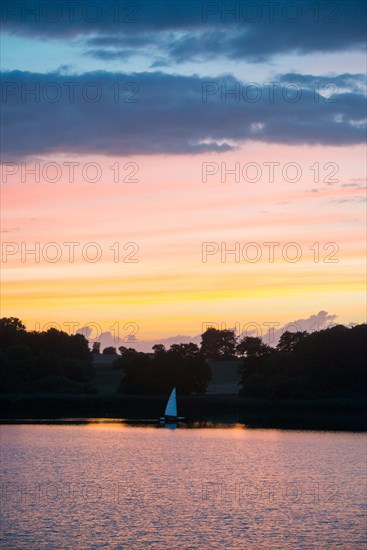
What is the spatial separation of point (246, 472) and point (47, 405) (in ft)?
276

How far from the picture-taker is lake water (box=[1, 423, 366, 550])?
52062 millimetres

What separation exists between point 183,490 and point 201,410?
93.8 meters

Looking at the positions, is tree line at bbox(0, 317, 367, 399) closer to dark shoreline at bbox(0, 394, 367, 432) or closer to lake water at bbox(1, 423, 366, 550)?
dark shoreline at bbox(0, 394, 367, 432)

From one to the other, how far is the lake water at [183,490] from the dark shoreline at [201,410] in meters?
18.0

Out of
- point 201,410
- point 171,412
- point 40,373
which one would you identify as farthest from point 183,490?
point 40,373

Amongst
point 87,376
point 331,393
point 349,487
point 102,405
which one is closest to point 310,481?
point 349,487

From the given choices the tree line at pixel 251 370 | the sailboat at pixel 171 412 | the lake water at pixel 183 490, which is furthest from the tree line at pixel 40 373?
the lake water at pixel 183 490

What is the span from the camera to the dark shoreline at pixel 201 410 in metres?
132

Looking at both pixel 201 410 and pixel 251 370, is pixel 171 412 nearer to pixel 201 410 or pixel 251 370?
pixel 201 410

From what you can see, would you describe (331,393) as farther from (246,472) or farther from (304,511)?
(304,511)

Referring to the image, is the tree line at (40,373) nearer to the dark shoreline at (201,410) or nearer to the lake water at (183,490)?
the dark shoreline at (201,410)

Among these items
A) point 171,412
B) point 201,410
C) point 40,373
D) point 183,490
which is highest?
point 40,373

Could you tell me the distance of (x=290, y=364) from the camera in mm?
152625

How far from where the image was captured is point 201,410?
163000 mm
